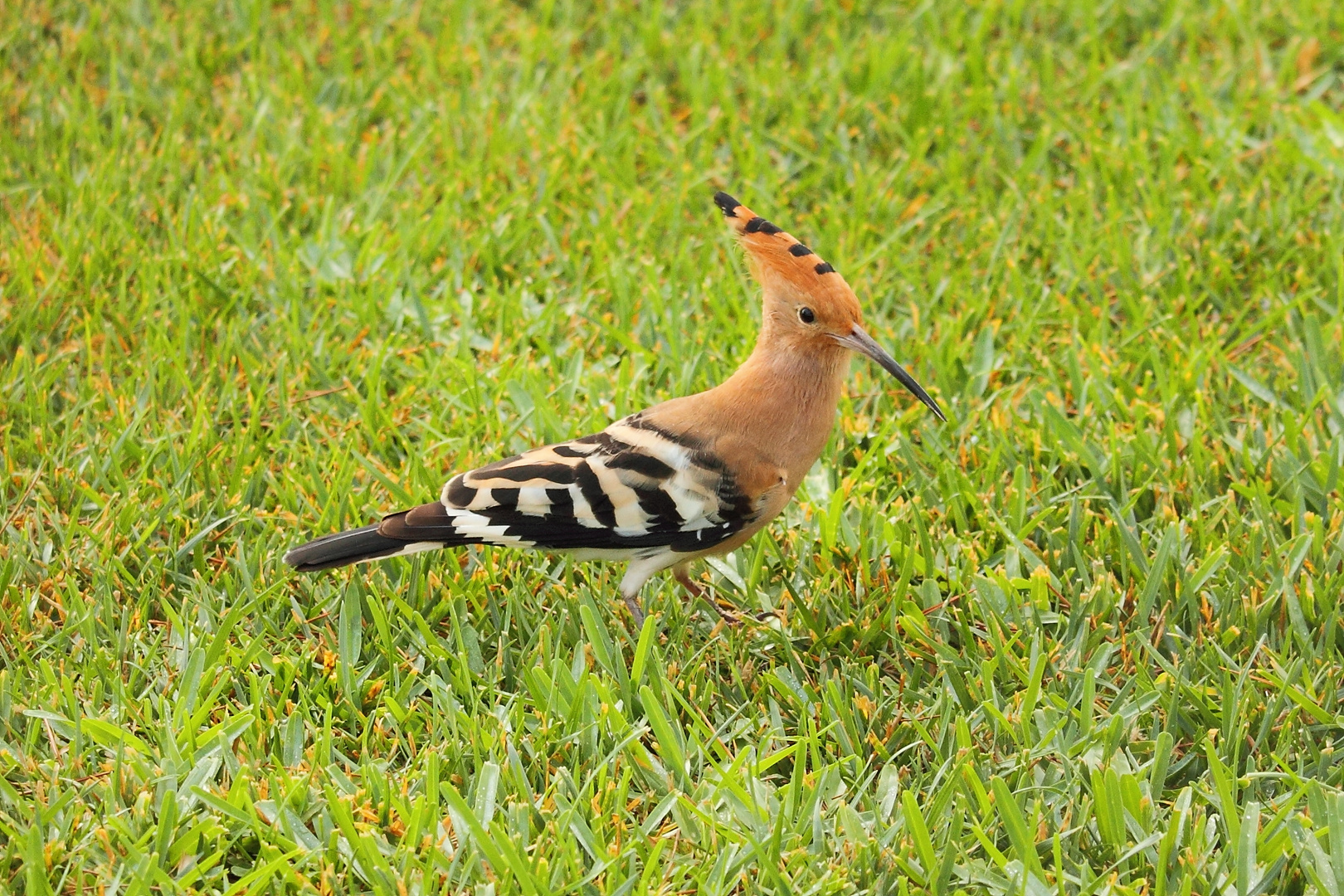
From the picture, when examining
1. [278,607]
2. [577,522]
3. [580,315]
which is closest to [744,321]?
[580,315]

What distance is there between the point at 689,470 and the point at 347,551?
77cm

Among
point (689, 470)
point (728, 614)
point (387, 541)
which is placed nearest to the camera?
point (387, 541)

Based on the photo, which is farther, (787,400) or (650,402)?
(650,402)

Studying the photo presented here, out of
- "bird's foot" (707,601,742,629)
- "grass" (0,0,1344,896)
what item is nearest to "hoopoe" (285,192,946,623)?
"bird's foot" (707,601,742,629)

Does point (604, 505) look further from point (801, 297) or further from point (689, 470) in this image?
point (801, 297)

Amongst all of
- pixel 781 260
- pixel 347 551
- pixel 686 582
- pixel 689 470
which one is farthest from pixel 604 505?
pixel 781 260

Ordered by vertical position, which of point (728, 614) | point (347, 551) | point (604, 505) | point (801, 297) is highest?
point (801, 297)

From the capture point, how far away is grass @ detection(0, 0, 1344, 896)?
276 cm

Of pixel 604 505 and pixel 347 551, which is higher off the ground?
pixel 604 505

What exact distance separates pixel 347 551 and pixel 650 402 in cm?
130

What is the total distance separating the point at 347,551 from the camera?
312 centimetres

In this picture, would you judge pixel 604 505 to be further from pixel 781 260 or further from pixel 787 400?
pixel 781 260

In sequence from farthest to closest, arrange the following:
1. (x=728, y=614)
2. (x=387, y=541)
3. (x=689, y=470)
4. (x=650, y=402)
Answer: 1. (x=650, y=402)
2. (x=728, y=614)
3. (x=689, y=470)
4. (x=387, y=541)

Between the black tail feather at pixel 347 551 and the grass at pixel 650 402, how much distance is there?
177mm
